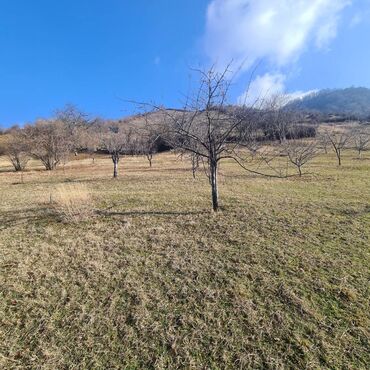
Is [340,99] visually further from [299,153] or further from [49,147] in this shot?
[49,147]

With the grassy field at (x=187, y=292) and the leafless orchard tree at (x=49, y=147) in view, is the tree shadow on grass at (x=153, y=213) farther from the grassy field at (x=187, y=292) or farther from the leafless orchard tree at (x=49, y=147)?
the leafless orchard tree at (x=49, y=147)

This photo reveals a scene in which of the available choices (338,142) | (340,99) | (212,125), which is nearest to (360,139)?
(338,142)

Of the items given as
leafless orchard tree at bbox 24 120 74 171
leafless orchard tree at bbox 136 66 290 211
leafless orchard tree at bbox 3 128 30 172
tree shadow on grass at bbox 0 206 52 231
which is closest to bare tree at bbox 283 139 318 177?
leafless orchard tree at bbox 136 66 290 211

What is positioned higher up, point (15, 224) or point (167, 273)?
point (15, 224)

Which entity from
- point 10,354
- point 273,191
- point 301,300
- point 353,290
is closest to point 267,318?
point 301,300

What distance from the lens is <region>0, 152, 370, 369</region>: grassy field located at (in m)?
2.86

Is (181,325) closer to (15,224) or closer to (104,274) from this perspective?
(104,274)

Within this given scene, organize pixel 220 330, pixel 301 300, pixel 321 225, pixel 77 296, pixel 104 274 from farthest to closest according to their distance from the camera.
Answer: pixel 321 225, pixel 104 274, pixel 77 296, pixel 301 300, pixel 220 330

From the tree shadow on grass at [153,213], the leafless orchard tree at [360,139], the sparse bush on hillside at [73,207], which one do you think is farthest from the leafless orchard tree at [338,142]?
the sparse bush on hillside at [73,207]

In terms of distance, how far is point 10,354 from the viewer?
2.88 m

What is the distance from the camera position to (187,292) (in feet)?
12.7

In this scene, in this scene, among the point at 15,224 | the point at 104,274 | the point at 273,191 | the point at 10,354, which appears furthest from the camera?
the point at 273,191

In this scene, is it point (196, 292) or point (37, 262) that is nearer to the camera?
point (196, 292)

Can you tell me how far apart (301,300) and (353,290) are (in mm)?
924
